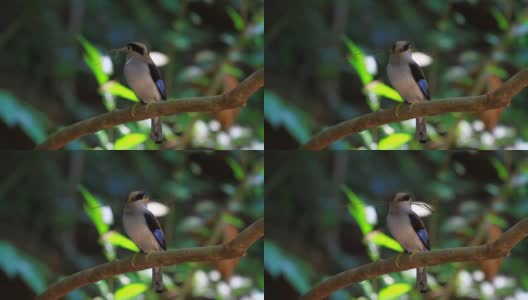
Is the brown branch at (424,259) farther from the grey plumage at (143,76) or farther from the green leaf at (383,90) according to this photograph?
the grey plumage at (143,76)

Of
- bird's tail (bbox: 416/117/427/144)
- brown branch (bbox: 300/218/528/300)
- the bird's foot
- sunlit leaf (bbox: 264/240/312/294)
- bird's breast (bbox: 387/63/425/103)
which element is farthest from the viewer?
sunlit leaf (bbox: 264/240/312/294)

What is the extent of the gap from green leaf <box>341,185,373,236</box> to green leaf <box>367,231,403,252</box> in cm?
3

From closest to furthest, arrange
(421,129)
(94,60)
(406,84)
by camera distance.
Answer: (406,84) → (421,129) → (94,60)

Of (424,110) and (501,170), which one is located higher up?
(424,110)

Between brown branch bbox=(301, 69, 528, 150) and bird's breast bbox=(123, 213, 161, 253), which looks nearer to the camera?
brown branch bbox=(301, 69, 528, 150)

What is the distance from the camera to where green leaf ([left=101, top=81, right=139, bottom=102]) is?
3.86 meters

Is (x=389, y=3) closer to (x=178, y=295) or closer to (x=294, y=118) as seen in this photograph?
(x=294, y=118)

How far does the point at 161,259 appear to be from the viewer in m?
3.51

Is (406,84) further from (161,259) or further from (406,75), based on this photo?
(161,259)

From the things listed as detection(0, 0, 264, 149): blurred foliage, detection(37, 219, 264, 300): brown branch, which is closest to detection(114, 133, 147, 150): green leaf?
detection(0, 0, 264, 149): blurred foliage

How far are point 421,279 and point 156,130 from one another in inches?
56.8

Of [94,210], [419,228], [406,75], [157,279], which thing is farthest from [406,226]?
[94,210]

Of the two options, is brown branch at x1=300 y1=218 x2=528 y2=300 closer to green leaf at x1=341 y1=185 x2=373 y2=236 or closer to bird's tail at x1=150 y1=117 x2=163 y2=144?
green leaf at x1=341 y1=185 x2=373 y2=236

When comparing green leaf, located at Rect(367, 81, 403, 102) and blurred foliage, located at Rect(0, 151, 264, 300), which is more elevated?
green leaf, located at Rect(367, 81, 403, 102)
